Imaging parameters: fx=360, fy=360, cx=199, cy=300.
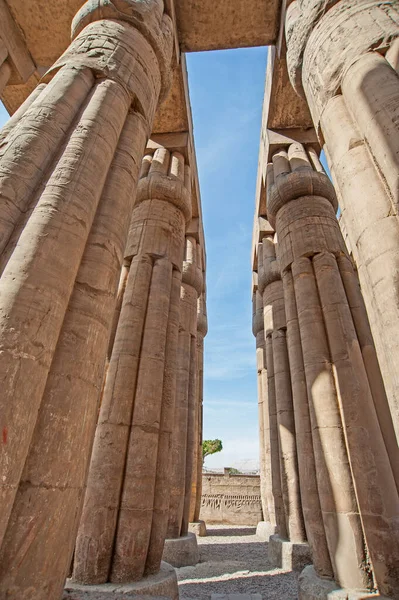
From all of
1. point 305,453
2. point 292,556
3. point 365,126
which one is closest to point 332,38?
point 365,126

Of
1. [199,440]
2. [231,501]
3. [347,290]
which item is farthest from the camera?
[231,501]

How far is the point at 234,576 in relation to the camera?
7.50m

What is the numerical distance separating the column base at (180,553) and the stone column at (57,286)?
6.82 meters

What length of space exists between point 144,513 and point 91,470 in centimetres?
97

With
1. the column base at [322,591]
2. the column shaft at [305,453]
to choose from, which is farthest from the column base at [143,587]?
the column shaft at [305,453]

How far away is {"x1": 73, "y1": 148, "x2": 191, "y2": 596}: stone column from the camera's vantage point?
4.78 m

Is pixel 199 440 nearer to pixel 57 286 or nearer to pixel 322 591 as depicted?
pixel 322 591

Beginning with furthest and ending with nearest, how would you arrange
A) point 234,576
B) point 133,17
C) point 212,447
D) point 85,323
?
point 212,447, point 234,576, point 133,17, point 85,323

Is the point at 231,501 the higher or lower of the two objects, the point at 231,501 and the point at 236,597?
the higher

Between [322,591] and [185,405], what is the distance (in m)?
6.15

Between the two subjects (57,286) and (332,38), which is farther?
(332,38)

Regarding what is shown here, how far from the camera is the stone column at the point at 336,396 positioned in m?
4.71

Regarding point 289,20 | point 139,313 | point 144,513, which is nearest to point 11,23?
point 289,20

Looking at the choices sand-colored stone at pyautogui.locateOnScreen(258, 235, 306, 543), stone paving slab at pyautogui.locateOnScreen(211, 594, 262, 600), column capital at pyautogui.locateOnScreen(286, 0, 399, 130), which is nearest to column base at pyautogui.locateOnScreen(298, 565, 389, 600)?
stone paving slab at pyautogui.locateOnScreen(211, 594, 262, 600)
